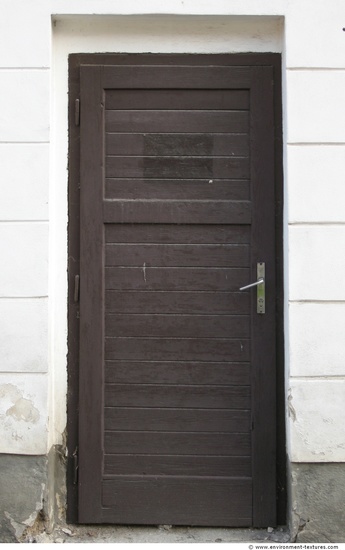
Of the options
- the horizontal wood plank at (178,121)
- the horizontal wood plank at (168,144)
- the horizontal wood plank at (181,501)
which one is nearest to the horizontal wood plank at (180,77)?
the horizontal wood plank at (178,121)

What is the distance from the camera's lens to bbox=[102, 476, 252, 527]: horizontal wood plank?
3699mm

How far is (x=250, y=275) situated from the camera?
3723 mm

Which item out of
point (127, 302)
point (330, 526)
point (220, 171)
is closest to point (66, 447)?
point (127, 302)

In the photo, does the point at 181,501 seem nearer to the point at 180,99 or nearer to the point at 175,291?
the point at 175,291

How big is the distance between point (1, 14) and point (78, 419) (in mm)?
2091

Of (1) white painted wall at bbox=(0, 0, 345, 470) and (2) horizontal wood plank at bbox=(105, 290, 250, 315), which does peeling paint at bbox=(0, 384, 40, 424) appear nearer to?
(1) white painted wall at bbox=(0, 0, 345, 470)

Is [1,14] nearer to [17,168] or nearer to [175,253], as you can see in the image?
[17,168]

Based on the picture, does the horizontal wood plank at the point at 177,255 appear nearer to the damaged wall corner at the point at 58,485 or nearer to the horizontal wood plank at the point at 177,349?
the horizontal wood plank at the point at 177,349

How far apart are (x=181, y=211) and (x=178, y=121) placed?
0.47m

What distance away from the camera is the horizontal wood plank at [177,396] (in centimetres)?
372

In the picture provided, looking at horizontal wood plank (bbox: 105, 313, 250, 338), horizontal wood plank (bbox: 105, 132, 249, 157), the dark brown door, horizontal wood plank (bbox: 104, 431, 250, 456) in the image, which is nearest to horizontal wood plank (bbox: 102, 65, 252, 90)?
the dark brown door

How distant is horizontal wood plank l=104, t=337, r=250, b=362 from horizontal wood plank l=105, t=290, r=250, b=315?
151 mm

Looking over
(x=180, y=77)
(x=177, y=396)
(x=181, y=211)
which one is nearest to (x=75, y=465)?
(x=177, y=396)

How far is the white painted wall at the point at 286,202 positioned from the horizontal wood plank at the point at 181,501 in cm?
42
